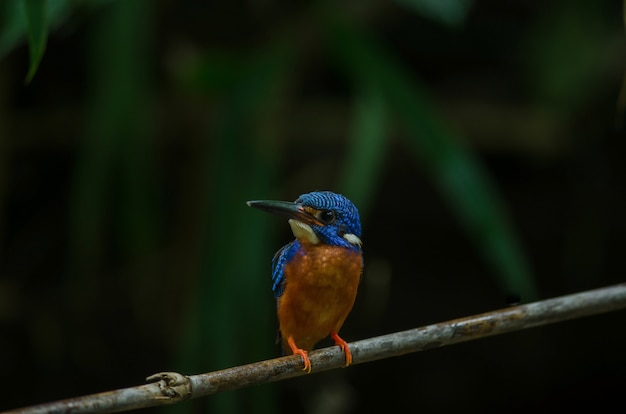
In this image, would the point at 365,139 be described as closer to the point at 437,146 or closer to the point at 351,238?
the point at 437,146

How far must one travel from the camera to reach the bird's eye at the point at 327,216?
161 centimetres

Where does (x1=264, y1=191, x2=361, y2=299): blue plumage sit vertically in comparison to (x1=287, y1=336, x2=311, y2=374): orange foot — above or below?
above

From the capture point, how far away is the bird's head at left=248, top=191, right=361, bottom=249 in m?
1.56

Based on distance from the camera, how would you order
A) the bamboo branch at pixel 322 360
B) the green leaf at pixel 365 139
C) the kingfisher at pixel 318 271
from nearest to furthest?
the bamboo branch at pixel 322 360, the kingfisher at pixel 318 271, the green leaf at pixel 365 139

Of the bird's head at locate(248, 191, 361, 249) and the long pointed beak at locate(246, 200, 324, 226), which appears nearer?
the long pointed beak at locate(246, 200, 324, 226)

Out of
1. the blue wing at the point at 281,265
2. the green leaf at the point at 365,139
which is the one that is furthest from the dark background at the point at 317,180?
the blue wing at the point at 281,265

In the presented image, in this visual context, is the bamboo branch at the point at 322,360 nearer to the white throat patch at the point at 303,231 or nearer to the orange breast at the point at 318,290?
the orange breast at the point at 318,290

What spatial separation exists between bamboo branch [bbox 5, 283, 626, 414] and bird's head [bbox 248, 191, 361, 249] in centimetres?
18

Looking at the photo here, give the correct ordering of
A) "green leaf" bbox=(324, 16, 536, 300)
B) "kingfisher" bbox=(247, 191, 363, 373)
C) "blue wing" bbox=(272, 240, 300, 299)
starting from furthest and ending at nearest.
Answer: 1. "green leaf" bbox=(324, 16, 536, 300)
2. "blue wing" bbox=(272, 240, 300, 299)
3. "kingfisher" bbox=(247, 191, 363, 373)

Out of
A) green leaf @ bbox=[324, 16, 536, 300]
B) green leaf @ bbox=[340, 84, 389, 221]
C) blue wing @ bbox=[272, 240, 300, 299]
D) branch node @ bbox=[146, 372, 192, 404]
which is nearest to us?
branch node @ bbox=[146, 372, 192, 404]

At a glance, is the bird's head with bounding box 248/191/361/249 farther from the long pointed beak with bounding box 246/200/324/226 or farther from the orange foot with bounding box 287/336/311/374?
the orange foot with bounding box 287/336/311/374

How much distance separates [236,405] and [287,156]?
83.8 inches

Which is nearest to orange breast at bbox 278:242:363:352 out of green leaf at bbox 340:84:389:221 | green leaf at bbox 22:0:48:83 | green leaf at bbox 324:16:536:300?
green leaf at bbox 22:0:48:83

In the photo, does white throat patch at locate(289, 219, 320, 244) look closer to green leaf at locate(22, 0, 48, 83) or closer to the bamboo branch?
the bamboo branch
